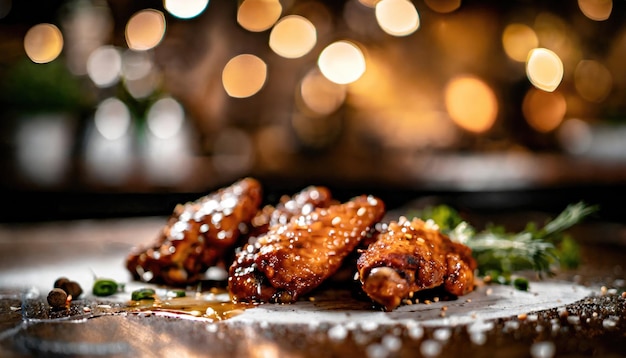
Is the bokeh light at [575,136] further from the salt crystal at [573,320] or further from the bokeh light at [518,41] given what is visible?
the salt crystal at [573,320]

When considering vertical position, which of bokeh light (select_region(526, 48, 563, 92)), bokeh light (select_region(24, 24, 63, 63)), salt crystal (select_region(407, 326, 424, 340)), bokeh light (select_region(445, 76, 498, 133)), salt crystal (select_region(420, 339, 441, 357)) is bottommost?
salt crystal (select_region(407, 326, 424, 340))

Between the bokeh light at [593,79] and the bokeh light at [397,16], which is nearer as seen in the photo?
Answer: the bokeh light at [397,16]

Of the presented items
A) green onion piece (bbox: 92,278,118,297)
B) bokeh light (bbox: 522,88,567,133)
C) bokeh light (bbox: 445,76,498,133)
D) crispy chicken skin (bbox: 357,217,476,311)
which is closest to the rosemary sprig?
crispy chicken skin (bbox: 357,217,476,311)

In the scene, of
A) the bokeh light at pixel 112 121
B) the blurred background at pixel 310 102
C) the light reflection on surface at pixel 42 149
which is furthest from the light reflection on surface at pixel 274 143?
the light reflection on surface at pixel 42 149

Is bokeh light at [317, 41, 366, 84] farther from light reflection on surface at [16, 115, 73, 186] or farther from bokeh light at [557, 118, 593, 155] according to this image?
light reflection on surface at [16, 115, 73, 186]

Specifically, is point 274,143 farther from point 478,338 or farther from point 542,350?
point 542,350

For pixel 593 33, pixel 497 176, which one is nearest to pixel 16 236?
pixel 497 176
